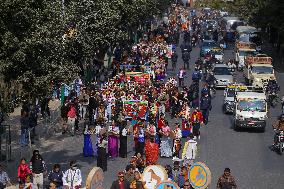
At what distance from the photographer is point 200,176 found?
19609 mm

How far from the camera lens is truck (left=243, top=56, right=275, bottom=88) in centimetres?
4559

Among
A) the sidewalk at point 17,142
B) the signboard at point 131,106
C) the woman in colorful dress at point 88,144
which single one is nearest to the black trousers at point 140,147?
the woman in colorful dress at point 88,144

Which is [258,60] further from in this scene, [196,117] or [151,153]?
[151,153]

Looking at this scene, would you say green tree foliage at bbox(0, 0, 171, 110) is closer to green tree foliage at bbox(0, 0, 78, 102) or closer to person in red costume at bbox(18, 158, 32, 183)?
green tree foliage at bbox(0, 0, 78, 102)

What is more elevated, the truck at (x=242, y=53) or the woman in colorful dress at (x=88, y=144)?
the truck at (x=242, y=53)

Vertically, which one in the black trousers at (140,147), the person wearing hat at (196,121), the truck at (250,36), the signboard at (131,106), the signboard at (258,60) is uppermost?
the truck at (250,36)

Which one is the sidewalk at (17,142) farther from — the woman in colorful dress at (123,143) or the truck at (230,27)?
the truck at (230,27)

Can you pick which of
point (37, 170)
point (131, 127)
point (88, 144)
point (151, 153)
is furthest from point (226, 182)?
point (131, 127)

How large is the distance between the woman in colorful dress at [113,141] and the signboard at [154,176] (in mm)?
8228

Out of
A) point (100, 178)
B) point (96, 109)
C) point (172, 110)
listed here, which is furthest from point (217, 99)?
point (100, 178)

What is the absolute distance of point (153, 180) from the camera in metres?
19.4

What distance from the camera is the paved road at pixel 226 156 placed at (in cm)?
2520

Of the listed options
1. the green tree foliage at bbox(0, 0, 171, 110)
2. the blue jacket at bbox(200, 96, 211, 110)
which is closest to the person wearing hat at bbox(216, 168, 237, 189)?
the green tree foliage at bbox(0, 0, 171, 110)

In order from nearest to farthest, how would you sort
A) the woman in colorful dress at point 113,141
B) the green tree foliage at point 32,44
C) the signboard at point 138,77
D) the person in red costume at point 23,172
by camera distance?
the green tree foliage at point 32,44, the person in red costume at point 23,172, the woman in colorful dress at point 113,141, the signboard at point 138,77
